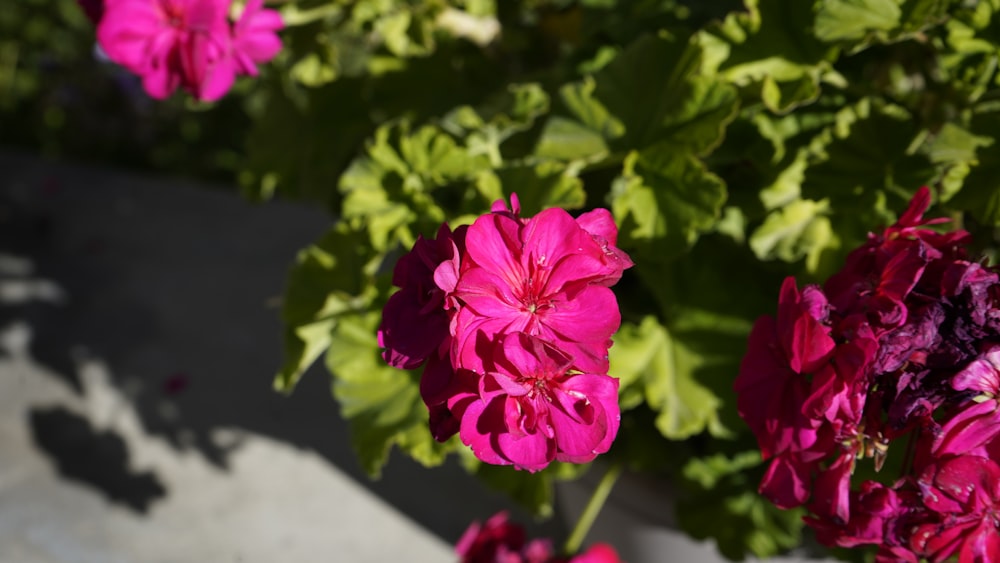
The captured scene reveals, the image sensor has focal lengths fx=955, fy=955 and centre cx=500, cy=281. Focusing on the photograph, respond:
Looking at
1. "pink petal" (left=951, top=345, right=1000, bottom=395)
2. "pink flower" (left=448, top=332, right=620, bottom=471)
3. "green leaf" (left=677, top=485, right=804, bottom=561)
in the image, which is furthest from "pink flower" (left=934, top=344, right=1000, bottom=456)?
"green leaf" (left=677, top=485, right=804, bottom=561)

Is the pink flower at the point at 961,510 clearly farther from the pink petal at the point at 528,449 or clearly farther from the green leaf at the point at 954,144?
the green leaf at the point at 954,144

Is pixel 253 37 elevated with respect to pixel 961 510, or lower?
elevated

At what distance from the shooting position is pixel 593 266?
0.53m

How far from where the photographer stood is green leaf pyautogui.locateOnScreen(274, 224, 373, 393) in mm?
Answer: 934

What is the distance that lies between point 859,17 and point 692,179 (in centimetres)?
20

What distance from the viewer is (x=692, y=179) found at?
0.86 metres

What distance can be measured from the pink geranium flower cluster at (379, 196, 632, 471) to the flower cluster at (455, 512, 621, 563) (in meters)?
0.53

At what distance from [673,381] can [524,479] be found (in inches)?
7.8

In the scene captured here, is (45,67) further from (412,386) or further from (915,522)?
(915,522)

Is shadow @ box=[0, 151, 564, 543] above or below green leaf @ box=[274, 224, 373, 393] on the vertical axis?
below

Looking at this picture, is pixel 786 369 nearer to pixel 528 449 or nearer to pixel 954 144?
pixel 528 449

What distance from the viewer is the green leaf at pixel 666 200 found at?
2.79 ft

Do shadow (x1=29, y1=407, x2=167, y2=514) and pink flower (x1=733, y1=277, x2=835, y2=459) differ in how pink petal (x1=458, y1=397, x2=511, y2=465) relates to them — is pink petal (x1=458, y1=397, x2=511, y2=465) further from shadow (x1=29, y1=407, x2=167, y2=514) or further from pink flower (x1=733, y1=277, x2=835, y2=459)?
shadow (x1=29, y1=407, x2=167, y2=514)

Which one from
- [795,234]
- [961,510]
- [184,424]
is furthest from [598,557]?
[184,424]
